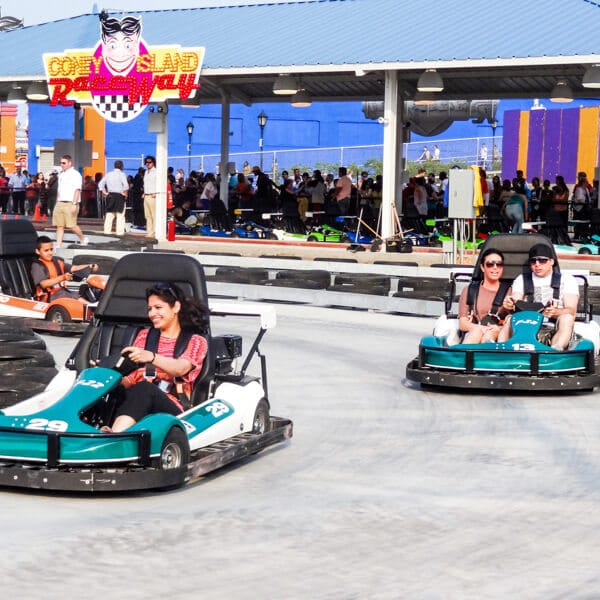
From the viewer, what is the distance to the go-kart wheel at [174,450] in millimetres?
6312

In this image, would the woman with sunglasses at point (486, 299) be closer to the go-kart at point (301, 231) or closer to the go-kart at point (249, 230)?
the go-kart at point (301, 231)

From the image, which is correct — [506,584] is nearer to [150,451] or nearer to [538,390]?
[150,451]

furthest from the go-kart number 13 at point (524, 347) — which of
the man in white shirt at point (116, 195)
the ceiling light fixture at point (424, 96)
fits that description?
the ceiling light fixture at point (424, 96)

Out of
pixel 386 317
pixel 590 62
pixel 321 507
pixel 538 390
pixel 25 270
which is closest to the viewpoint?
pixel 321 507

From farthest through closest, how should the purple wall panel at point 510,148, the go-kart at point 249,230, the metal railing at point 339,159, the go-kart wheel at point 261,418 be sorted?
the purple wall panel at point 510,148, the metal railing at point 339,159, the go-kart at point 249,230, the go-kart wheel at point 261,418

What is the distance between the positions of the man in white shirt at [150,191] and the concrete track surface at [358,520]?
1579 cm

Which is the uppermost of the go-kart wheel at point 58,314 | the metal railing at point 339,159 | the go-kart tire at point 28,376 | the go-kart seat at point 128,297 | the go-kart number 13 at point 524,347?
the metal railing at point 339,159

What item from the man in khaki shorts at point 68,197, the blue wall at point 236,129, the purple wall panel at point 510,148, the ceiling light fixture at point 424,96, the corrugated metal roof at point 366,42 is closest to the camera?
the man in khaki shorts at point 68,197

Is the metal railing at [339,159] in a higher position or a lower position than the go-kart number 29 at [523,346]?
higher

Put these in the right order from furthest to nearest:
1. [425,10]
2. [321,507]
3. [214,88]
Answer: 1. [214,88]
2. [425,10]
3. [321,507]

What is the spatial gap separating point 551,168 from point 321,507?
36.8m

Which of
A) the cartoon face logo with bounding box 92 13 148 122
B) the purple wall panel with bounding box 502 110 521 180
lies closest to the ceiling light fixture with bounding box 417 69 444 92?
the cartoon face logo with bounding box 92 13 148 122

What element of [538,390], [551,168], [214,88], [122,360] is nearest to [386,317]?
[538,390]

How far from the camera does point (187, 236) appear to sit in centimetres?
2614
